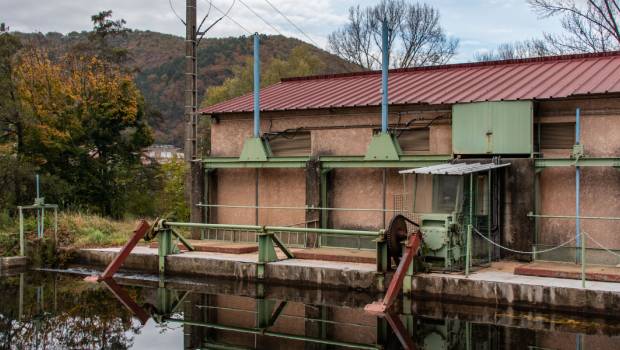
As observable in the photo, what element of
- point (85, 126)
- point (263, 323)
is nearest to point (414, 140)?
point (263, 323)

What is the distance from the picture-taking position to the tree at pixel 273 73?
57156 mm

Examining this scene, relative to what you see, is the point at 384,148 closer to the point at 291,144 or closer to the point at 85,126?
the point at 291,144

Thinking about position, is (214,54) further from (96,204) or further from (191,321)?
(191,321)

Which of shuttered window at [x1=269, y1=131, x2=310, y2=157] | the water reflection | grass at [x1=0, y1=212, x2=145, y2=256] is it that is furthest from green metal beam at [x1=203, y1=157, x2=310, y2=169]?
the water reflection

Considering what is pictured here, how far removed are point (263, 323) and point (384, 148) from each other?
25.5ft

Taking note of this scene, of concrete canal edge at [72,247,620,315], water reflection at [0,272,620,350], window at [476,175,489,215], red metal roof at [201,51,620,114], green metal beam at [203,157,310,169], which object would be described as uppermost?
red metal roof at [201,51,620,114]

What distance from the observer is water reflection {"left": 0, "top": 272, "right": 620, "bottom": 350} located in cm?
1230

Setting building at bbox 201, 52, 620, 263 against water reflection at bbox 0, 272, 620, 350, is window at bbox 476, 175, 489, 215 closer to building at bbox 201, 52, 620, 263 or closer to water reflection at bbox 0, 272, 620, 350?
building at bbox 201, 52, 620, 263

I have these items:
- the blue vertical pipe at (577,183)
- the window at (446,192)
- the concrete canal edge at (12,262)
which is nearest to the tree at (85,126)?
the concrete canal edge at (12,262)

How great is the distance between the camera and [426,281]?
16.2 metres

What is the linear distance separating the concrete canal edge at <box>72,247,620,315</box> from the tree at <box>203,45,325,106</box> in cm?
3640

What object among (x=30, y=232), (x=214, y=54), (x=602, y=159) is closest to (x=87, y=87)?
(x=30, y=232)

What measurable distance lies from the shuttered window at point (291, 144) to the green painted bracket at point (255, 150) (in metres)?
0.92

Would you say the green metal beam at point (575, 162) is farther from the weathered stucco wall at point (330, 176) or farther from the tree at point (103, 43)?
the tree at point (103, 43)
